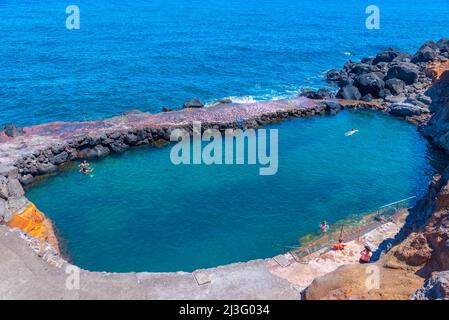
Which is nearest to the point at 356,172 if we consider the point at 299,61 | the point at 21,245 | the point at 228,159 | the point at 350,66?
the point at 228,159

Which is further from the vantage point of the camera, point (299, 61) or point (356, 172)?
point (299, 61)

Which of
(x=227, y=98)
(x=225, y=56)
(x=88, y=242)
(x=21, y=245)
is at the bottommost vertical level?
(x=88, y=242)

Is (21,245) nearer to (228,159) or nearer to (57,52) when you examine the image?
(228,159)

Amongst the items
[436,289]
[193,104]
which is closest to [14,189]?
[193,104]

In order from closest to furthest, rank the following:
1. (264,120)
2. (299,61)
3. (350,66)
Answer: (264,120) → (350,66) → (299,61)

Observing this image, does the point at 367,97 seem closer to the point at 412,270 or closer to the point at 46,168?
the point at 46,168

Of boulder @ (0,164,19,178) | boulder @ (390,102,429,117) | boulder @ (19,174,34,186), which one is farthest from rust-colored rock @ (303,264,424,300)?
boulder @ (390,102,429,117)

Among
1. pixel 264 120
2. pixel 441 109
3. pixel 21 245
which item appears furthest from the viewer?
pixel 264 120
